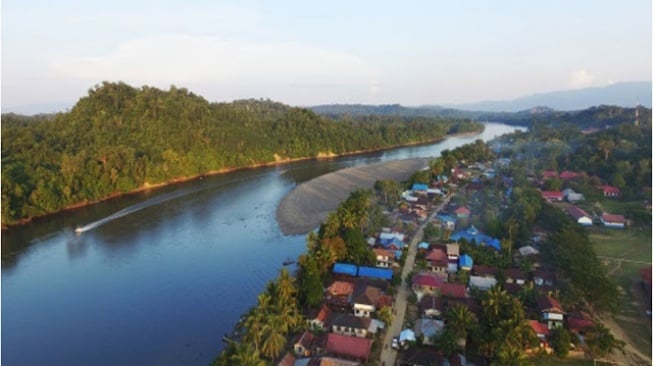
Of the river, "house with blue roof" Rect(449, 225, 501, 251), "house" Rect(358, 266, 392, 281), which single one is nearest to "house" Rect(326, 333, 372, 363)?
the river

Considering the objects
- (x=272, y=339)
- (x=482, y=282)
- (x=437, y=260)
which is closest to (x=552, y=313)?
(x=482, y=282)

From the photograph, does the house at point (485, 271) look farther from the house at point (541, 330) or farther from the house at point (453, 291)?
the house at point (541, 330)

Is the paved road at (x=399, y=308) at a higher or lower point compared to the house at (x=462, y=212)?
lower

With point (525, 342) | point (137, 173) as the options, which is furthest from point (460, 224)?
point (137, 173)

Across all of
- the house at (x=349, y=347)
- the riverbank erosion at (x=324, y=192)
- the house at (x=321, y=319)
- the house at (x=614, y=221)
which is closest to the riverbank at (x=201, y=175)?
the riverbank erosion at (x=324, y=192)

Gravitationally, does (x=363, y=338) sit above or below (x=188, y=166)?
below

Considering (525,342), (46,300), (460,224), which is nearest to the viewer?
(525,342)

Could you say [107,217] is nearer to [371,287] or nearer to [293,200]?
[293,200]

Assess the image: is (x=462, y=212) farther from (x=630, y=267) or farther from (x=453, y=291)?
(x=453, y=291)
